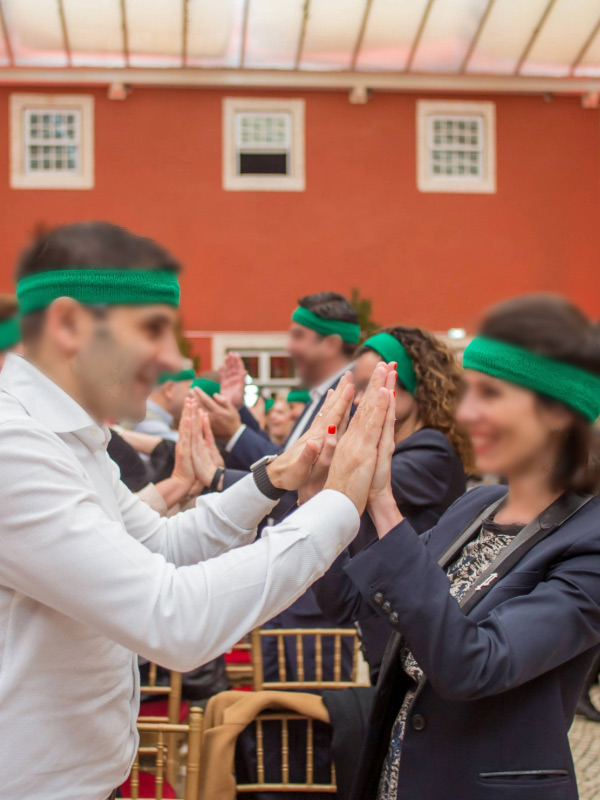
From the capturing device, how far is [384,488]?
5.09 ft

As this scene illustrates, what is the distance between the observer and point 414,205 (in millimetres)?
13000

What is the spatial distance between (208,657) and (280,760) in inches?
40.9

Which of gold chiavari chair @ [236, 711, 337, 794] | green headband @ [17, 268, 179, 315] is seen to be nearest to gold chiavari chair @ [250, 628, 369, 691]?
gold chiavari chair @ [236, 711, 337, 794]

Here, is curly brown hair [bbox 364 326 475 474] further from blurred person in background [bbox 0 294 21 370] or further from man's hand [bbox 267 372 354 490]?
blurred person in background [bbox 0 294 21 370]

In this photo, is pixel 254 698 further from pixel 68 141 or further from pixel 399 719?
pixel 68 141

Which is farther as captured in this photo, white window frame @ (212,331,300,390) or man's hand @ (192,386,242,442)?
white window frame @ (212,331,300,390)

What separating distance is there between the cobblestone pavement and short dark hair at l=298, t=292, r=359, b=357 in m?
2.14

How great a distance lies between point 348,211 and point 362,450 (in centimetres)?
1177

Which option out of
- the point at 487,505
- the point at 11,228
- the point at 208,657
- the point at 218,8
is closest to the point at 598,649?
the point at 487,505

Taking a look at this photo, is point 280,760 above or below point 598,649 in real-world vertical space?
below

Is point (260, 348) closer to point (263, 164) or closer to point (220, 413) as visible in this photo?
point (263, 164)

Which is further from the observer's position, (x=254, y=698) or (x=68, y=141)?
(x=68, y=141)

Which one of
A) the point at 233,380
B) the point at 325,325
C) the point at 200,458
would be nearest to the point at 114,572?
the point at 200,458

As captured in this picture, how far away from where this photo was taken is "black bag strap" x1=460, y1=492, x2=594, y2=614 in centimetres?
160
